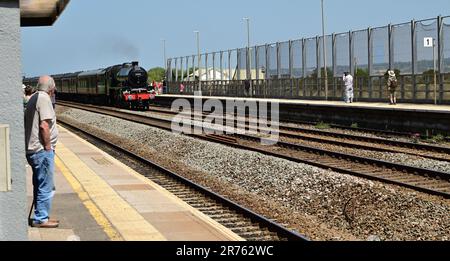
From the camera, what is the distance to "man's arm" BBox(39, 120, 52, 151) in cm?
727

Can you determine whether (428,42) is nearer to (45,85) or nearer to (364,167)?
(364,167)

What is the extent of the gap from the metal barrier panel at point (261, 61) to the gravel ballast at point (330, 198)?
1174 inches

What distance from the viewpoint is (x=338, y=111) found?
2730 centimetres

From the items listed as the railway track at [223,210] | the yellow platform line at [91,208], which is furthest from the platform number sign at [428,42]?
the yellow platform line at [91,208]

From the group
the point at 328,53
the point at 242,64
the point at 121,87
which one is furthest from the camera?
the point at 242,64

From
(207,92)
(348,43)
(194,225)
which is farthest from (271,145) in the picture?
(207,92)

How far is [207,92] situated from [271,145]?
139 feet

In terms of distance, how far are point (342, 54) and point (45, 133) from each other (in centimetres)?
2974

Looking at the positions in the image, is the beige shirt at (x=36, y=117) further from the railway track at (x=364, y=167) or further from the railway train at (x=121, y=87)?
the railway train at (x=121, y=87)

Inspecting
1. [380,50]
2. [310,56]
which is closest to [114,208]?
[380,50]

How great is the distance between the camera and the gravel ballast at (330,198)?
9258 mm

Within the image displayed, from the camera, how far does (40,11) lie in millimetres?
6285
